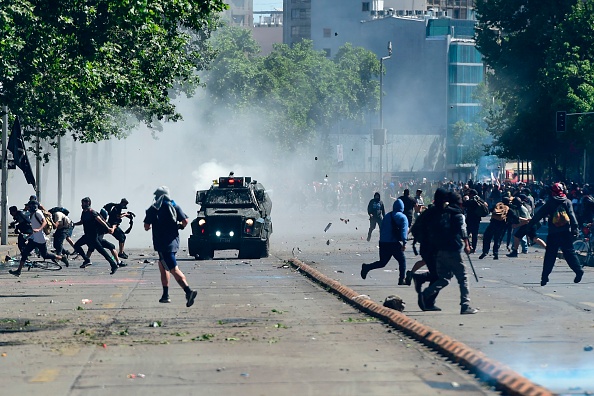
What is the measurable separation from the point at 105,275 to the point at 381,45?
394ft

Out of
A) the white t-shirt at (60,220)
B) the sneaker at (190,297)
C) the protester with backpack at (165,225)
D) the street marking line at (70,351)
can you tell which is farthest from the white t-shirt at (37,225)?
the street marking line at (70,351)

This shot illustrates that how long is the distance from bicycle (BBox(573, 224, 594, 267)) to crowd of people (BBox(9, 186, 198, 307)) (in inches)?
382

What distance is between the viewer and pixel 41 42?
26.4 meters

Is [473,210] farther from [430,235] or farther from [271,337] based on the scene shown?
[271,337]

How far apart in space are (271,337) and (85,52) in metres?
14.5

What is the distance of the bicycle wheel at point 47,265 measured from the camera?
28344 millimetres

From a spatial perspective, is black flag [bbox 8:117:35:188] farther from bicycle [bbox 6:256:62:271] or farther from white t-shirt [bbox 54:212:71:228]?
bicycle [bbox 6:256:62:271]

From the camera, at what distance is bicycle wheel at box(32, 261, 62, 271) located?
93.0 ft

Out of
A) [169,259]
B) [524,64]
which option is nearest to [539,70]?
[524,64]

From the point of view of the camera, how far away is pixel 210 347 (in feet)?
42.0

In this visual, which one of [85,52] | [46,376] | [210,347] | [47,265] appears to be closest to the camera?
[46,376]

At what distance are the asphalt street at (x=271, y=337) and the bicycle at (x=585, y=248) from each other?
3716mm

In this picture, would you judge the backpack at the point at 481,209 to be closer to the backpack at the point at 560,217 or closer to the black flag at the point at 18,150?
the backpack at the point at 560,217

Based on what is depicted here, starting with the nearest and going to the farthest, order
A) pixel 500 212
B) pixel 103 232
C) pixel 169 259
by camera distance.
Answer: pixel 169 259 < pixel 103 232 < pixel 500 212
